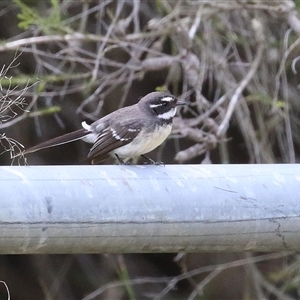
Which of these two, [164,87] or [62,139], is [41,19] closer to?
[164,87]

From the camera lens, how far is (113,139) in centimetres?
444

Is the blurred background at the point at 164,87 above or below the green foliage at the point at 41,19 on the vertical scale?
below

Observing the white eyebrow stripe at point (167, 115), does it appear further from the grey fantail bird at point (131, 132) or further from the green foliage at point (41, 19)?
the green foliage at point (41, 19)

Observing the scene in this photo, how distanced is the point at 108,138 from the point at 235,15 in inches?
82.7

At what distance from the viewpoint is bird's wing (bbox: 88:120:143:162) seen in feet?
14.4

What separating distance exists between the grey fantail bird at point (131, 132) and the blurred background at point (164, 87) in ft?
1.49

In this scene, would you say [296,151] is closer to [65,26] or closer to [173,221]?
[65,26]

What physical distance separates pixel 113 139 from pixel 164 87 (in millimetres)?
1023

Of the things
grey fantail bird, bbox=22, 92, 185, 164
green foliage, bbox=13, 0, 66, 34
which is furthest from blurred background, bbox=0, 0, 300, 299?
grey fantail bird, bbox=22, 92, 185, 164

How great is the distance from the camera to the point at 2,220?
6.49 feet

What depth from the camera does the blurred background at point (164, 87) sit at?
5414 mm

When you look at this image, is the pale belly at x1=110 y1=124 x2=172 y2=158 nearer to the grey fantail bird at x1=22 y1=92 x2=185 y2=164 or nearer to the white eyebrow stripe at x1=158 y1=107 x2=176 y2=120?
the grey fantail bird at x1=22 y1=92 x2=185 y2=164

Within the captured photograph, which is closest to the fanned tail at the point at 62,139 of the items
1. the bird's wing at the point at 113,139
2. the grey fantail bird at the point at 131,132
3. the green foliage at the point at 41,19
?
the grey fantail bird at the point at 131,132

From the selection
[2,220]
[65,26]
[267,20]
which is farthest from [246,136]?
[2,220]
